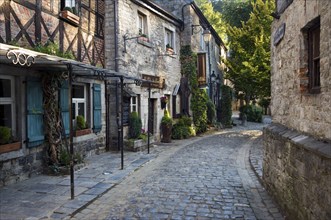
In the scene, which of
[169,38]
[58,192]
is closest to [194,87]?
[169,38]

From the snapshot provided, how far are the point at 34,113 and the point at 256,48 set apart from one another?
11718 millimetres

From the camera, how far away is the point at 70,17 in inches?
322

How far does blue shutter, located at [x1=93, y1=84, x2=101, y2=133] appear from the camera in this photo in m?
9.50

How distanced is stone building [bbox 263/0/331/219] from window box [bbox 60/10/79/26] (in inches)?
210

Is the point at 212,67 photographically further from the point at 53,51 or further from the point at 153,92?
the point at 53,51

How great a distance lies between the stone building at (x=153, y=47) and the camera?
10.6m

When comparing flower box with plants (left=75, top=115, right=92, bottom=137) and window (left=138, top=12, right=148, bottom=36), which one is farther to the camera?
window (left=138, top=12, right=148, bottom=36)

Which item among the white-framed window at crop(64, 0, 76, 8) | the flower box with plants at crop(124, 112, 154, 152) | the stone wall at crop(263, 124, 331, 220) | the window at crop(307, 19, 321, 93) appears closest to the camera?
the stone wall at crop(263, 124, 331, 220)

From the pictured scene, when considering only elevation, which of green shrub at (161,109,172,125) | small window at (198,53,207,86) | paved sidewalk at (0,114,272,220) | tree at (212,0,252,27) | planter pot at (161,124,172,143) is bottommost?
paved sidewalk at (0,114,272,220)

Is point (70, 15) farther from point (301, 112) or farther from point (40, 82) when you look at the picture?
point (301, 112)

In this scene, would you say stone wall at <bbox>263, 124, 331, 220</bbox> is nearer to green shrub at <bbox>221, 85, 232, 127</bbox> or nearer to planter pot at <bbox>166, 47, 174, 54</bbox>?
planter pot at <bbox>166, 47, 174, 54</bbox>

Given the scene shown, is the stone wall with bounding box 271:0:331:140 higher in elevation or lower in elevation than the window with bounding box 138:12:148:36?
lower

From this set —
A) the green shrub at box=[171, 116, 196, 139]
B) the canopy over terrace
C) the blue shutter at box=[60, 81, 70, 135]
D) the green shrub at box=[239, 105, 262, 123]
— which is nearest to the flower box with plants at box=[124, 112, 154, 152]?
the canopy over terrace

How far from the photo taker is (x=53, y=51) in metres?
7.24
